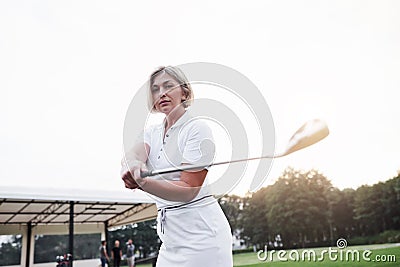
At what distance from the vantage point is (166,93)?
1023mm

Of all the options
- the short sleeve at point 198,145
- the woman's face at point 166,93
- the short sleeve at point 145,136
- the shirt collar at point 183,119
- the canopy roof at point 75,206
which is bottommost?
the short sleeve at point 198,145

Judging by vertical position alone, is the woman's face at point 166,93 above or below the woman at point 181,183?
above

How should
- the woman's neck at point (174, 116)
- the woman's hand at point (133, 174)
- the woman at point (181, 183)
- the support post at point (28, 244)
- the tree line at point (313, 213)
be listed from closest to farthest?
the woman's hand at point (133, 174), the woman at point (181, 183), the woman's neck at point (174, 116), the tree line at point (313, 213), the support post at point (28, 244)

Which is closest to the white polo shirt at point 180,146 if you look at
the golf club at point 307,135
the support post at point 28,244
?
the golf club at point 307,135

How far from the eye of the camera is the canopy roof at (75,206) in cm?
862

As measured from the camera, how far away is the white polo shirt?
3.10 ft

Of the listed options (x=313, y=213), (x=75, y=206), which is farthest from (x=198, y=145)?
(x=313, y=213)

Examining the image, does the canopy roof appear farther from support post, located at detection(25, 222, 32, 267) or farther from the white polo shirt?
the white polo shirt

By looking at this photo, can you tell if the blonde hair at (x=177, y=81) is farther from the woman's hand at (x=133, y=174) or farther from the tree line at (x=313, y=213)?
the tree line at (x=313, y=213)

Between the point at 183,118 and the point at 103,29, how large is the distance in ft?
30.3

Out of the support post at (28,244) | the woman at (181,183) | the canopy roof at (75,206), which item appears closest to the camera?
the woman at (181,183)

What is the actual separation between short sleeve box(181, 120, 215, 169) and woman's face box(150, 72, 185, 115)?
0.08m

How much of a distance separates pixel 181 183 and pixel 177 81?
10.1 inches

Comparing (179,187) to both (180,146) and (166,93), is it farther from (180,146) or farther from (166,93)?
(166,93)
